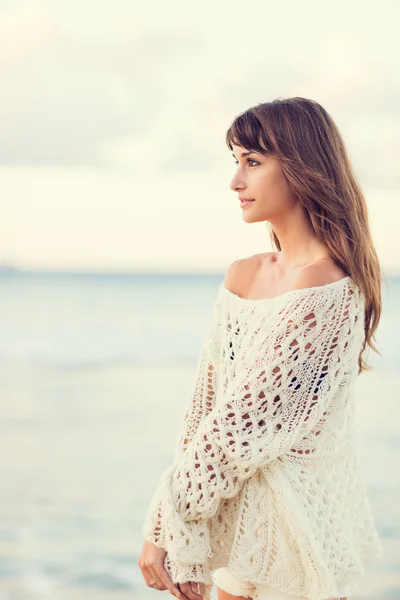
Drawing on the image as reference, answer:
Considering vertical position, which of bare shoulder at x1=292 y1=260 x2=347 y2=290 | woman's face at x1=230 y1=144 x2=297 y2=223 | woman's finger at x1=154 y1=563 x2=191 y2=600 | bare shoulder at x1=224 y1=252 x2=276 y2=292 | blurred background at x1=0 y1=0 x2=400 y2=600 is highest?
blurred background at x1=0 y1=0 x2=400 y2=600

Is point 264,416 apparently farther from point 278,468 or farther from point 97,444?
point 97,444

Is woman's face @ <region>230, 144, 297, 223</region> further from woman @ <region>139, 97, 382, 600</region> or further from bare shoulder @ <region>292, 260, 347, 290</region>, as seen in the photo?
bare shoulder @ <region>292, 260, 347, 290</region>

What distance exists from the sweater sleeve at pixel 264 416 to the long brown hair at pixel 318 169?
118 mm

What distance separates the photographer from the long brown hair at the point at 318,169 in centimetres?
186

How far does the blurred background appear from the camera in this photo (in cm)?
809

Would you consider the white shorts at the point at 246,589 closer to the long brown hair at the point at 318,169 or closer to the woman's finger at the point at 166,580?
the woman's finger at the point at 166,580

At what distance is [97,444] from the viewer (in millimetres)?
6488

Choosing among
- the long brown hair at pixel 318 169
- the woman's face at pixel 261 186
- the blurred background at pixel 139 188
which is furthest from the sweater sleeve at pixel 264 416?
the blurred background at pixel 139 188

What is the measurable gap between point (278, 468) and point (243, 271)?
50 centimetres

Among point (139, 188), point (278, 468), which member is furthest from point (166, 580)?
point (139, 188)

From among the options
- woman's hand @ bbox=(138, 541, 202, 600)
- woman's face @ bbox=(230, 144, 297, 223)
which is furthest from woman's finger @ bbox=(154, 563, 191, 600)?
woman's face @ bbox=(230, 144, 297, 223)

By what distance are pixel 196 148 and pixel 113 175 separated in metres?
2.09

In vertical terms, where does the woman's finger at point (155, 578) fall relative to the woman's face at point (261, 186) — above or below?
below

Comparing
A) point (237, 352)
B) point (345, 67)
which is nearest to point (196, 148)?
point (345, 67)
